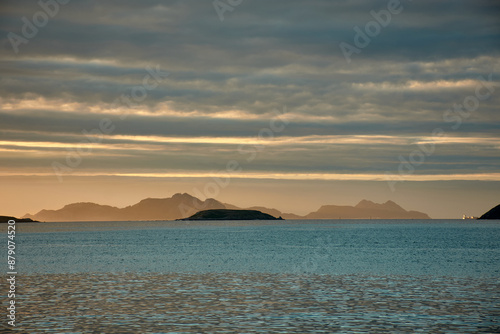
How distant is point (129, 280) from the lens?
65812 millimetres

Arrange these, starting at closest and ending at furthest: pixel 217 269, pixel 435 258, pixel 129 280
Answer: pixel 129 280 < pixel 217 269 < pixel 435 258

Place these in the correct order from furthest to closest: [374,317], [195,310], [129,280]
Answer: [129,280], [195,310], [374,317]

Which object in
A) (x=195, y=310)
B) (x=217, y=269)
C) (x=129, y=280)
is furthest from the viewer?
(x=217, y=269)

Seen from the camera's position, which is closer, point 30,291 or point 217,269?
point 30,291

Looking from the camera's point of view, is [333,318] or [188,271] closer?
[333,318]

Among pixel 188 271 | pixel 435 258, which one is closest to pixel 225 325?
pixel 188 271

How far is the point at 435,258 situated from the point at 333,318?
62084mm

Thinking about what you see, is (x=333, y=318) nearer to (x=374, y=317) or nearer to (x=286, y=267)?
(x=374, y=317)

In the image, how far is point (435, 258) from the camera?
96.3 metres

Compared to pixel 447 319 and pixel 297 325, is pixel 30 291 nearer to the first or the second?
pixel 297 325

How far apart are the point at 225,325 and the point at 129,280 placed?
30.6 metres

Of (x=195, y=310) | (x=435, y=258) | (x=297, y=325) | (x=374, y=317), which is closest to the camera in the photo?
(x=297, y=325)

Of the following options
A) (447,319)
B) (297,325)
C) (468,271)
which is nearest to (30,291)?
(297,325)

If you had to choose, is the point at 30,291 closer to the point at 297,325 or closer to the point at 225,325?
the point at 225,325
